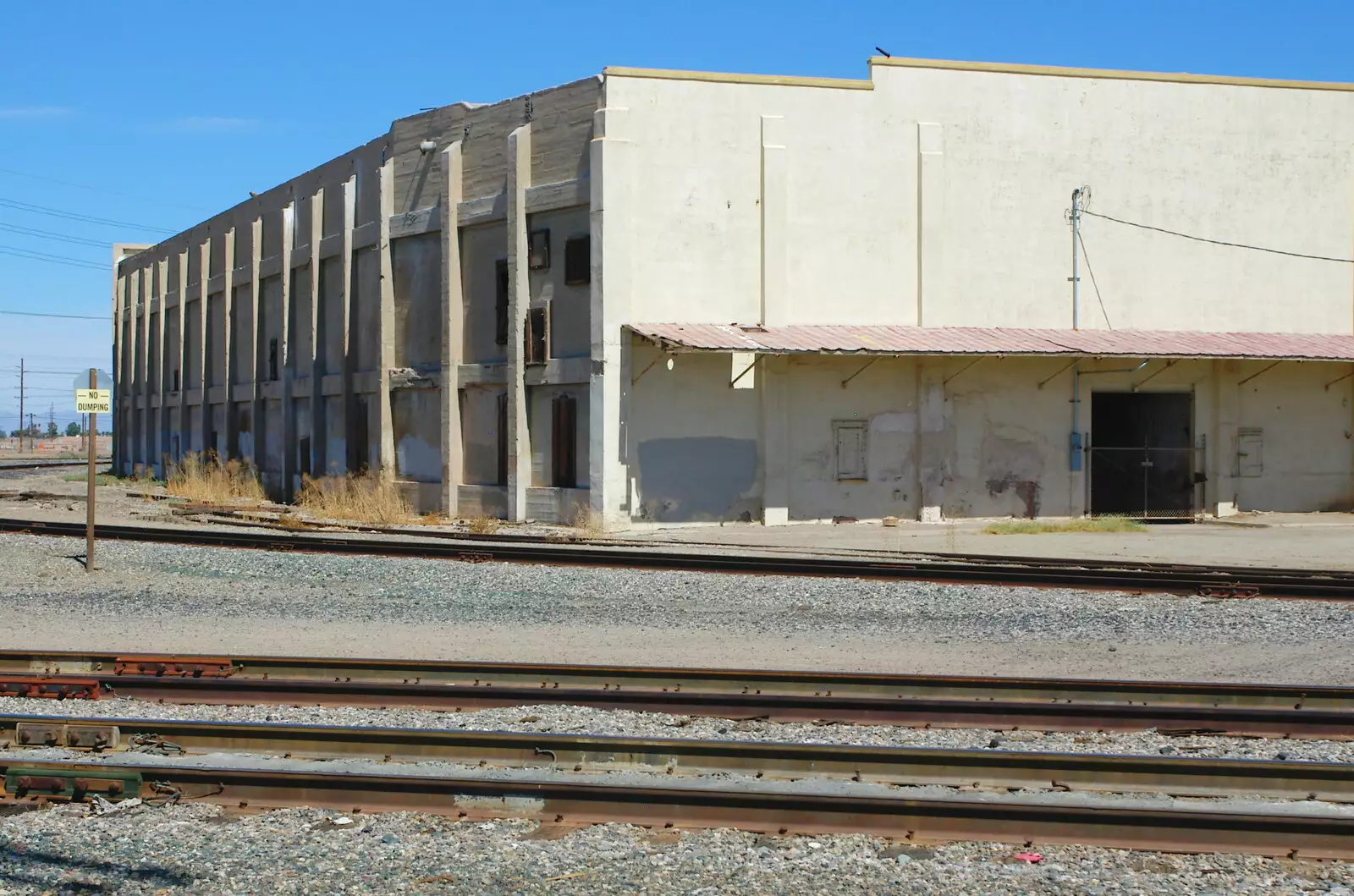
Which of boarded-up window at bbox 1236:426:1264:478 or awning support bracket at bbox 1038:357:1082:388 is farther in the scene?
boarded-up window at bbox 1236:426:1264:478

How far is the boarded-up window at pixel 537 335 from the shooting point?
2691 centimetres

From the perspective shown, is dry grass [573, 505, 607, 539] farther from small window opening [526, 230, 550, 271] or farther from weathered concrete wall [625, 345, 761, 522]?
small window opening [526, 230, 550, 271]

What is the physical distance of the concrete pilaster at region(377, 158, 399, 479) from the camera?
1222 inches

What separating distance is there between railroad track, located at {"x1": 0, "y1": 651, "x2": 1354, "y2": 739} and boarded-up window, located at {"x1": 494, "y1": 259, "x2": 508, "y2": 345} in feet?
58.3

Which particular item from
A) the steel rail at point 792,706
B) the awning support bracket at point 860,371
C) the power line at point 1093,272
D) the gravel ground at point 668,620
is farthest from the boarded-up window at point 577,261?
the steel rail at point 792,706

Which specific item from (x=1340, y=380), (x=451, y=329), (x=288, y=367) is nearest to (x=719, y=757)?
(x=451, y=329)

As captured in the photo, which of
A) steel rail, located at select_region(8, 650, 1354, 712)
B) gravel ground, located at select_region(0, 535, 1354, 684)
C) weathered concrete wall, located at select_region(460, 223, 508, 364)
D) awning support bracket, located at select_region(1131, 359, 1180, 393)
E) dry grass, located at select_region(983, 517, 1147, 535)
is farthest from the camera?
awning support bracket, located at select_region(1131, 359, 1180, 393)

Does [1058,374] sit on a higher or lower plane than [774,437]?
higher

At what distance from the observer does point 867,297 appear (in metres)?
27.3

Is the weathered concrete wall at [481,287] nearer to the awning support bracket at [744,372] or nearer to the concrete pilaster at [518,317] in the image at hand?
the concrete pilaster at [518,317]

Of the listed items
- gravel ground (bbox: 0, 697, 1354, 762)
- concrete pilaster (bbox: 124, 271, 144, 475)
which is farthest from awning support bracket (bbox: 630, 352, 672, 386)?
concrete pilaster (bbox: 124, 271, 144, 475)

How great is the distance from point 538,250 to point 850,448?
7.11 metres

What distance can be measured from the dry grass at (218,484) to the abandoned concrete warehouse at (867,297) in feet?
23.2

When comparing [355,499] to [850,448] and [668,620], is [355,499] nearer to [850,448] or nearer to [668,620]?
[850,448]
